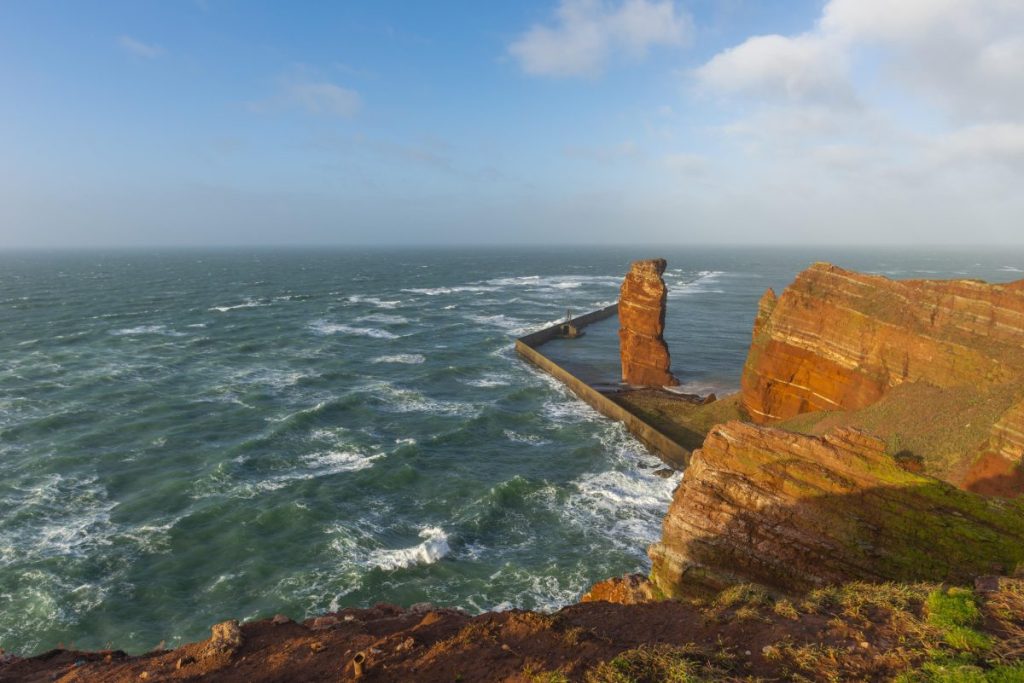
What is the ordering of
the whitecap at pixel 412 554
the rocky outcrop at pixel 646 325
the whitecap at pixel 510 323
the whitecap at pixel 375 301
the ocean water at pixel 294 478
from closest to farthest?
the ocean water at pixel 294 478, the whitecap at pixel 412 554, the rocky outcrop at pixel 646 325, the whitecap at pixel 510 323, the whitecap at pixel 375 301

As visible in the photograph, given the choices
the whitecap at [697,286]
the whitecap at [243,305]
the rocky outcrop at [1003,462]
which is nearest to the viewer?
the rocky outcrop at [1003,462]

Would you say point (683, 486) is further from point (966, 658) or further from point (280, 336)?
point (280, 336)

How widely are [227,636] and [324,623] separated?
217 cm

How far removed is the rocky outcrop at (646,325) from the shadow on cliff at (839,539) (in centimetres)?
3639

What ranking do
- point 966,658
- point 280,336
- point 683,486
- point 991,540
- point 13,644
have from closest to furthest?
point 966,658 < point 991,540 < point 683,486 < point 13,644 < point 280,336

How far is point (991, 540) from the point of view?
41.0 feet

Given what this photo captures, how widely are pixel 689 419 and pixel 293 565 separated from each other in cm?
2932

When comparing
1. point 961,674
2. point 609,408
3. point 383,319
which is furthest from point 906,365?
point 383,319

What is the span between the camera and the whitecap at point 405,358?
60.0 meters

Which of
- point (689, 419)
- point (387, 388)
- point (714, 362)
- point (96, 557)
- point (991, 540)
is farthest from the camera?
point (714, 362)

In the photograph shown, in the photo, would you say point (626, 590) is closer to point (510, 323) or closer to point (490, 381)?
point (490, 381)

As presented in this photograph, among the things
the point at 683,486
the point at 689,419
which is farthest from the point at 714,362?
the point at 683,486

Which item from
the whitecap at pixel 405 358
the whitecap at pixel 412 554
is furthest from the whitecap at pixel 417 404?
the whitecap at pixel 412 554

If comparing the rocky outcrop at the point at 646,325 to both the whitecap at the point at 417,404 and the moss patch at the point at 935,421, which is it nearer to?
the whitecap at the point at 417,404
